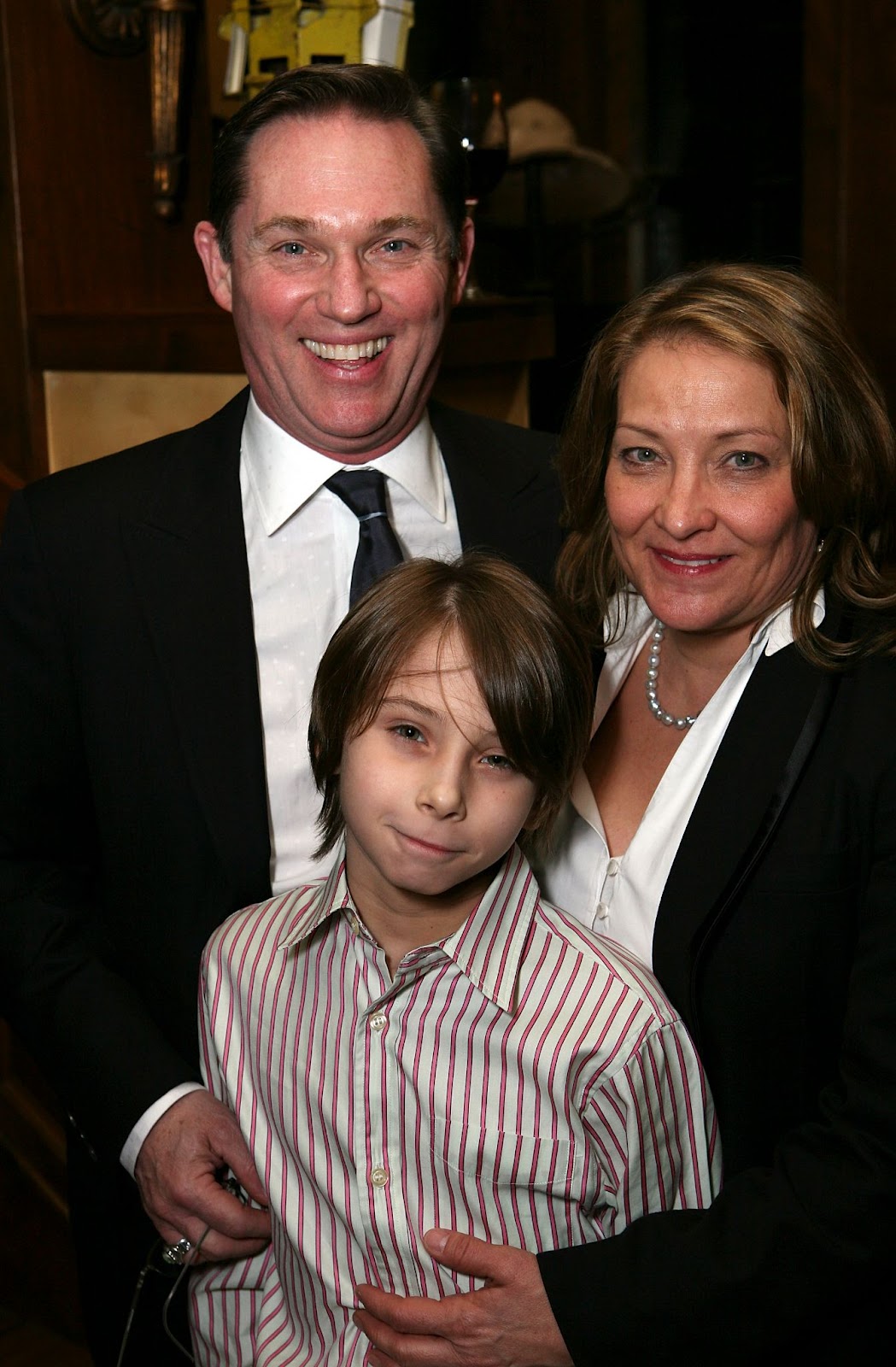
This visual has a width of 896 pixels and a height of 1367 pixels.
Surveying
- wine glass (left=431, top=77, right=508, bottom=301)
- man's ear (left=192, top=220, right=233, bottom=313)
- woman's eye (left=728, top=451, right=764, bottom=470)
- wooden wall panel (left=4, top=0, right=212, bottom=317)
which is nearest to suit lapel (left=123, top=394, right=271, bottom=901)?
man's ear (left=192, top=220, right=233, bottom=313)

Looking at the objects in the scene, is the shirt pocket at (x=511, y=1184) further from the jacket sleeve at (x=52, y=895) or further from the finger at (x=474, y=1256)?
the jacket sleeve at (x=52, y=895)

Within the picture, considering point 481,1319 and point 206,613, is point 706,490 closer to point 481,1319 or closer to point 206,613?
point 206,613

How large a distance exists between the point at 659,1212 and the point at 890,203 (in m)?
2.78

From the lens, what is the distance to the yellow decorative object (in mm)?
2621

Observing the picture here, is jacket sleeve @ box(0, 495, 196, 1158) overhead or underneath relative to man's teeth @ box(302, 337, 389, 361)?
underneath

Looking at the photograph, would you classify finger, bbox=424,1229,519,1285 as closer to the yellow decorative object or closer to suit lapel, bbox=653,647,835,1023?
suit lapel, bbox=653,647,835,1023

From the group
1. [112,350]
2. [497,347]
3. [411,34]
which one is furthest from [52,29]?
[411,34]

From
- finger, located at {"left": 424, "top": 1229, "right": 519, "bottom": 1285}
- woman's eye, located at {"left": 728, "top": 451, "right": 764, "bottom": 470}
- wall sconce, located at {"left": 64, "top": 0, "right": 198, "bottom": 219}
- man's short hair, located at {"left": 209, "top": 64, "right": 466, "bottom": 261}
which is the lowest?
finger, located at {"left": 424, "top": 1229, "right": 519, "bottom": 1285}

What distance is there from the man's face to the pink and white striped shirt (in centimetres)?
68

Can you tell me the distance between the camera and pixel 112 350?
8.70ft

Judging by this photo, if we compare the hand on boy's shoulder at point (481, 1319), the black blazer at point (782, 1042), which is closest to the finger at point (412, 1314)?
the hand on boy's shoulder at point (481, 1319)

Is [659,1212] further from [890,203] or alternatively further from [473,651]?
[890,203]

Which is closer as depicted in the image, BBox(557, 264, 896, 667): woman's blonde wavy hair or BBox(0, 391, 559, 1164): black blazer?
BBox(557, 264, 896, 667): woman's blonde wavy hair

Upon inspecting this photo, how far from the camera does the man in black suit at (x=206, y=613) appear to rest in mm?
1822
